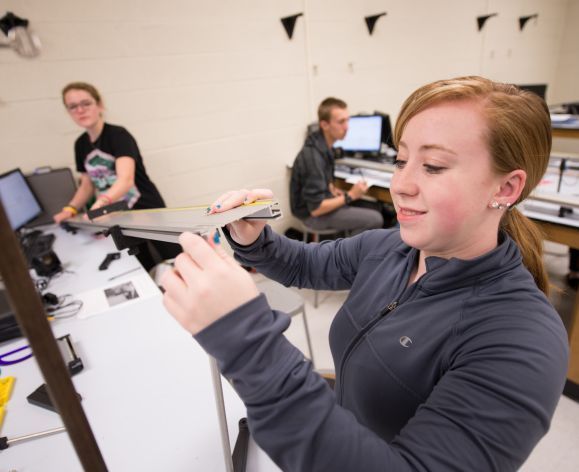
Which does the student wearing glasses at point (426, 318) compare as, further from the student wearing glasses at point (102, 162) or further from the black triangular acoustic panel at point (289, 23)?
the black triangular acoustic panel at point (289, 23)

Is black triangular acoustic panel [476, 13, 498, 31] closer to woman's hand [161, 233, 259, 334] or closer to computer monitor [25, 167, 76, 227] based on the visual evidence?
computer monitor [25, 167, 76, 227]

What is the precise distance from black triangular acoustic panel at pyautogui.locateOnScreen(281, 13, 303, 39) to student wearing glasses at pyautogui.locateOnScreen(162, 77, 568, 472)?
105 inches

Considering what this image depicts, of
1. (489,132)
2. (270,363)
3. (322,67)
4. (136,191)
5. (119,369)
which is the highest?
(322,67)

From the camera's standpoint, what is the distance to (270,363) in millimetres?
476

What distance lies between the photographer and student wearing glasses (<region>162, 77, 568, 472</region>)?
0.47 m

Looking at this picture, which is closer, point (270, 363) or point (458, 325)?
point (270, 363)

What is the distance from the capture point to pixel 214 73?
2826 millimetres

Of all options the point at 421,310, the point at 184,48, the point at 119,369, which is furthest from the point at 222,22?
the point at 421,310

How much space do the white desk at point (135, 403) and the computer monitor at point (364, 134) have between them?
8.24 feet

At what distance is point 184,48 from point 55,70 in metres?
0.88

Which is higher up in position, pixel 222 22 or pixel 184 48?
pixel 222 22

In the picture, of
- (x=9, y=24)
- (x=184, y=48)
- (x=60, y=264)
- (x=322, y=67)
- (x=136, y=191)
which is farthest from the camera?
(x=322, y=67)

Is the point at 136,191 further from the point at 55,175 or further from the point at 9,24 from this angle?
the point at 9,24

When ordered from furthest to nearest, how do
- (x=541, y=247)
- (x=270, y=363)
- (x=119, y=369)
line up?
1. (x=119, y=369)
2. (x=541, y=247)
3. (x=270, y=363)
